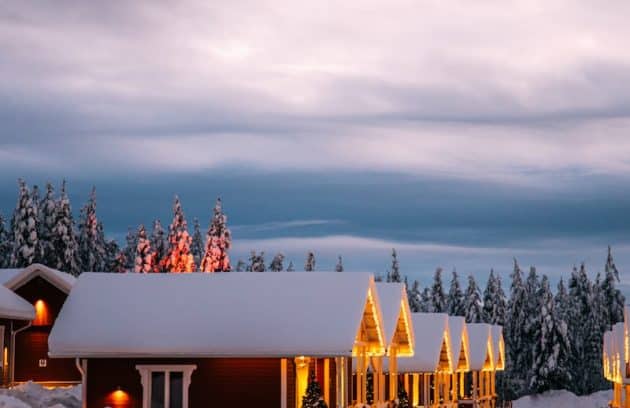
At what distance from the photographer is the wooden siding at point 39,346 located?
53.8 m

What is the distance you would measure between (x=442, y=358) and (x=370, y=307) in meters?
23.4

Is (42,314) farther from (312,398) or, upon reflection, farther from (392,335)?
(312,398)

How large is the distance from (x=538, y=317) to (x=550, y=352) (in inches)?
121

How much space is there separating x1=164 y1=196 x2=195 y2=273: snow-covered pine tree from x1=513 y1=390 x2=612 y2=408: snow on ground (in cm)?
3582

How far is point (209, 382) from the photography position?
36.7 m

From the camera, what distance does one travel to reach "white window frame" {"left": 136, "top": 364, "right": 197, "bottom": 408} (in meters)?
36.5

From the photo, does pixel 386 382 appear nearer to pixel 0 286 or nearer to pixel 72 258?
pixel 0 286

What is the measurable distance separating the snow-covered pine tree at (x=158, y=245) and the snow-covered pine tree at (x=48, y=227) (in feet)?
61.1

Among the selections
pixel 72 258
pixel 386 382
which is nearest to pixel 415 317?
pixel 386 382

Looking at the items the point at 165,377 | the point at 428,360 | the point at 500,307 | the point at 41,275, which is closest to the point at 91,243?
the point at 500,307

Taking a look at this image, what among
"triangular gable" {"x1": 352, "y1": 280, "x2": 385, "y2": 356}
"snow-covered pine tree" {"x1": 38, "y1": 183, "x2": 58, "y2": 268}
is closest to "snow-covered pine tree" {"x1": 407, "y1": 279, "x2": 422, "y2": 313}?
"snow-covered pine tree" {"x1": 38, "y1": 183, "x2": 58, "y2": 268}

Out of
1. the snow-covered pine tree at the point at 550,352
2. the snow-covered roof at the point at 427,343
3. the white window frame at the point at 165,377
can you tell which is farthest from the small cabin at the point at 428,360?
the snow-covered pine tree at the point at 550,352

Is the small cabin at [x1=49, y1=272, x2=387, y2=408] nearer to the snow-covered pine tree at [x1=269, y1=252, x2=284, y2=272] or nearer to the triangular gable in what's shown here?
the triangular gable

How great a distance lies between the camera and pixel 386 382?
5850cm
